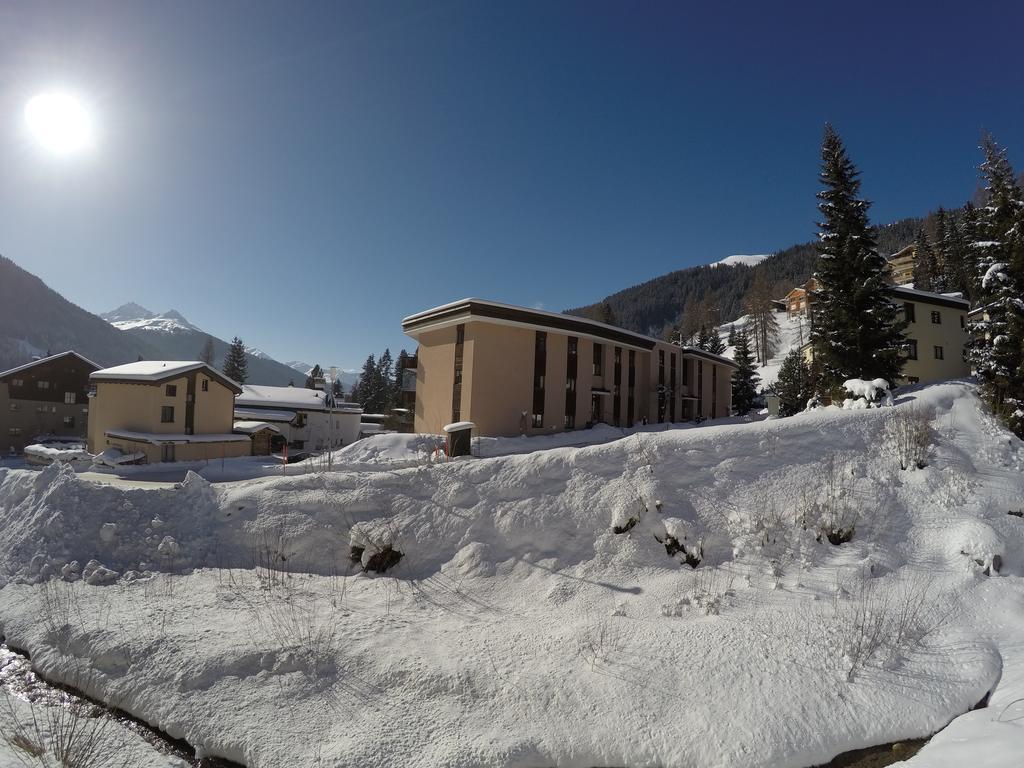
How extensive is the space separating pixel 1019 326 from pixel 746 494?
1390cm

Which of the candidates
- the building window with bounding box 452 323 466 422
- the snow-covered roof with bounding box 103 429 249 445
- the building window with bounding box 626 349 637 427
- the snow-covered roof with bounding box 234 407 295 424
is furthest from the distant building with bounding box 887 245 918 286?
the snow-covered roof with bounding box 103 429 249 445

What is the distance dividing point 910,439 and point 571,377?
26.5 meters

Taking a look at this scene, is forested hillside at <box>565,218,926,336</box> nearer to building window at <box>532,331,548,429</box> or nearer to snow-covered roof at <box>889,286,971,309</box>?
snow-covered roof at <box>889,286,971,309</box>

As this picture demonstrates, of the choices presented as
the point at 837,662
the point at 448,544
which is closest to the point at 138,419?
the point at 448,544

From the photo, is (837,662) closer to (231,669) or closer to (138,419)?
(231,669)

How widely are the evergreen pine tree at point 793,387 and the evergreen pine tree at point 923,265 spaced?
3339 cm

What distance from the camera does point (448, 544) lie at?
11.0 meters

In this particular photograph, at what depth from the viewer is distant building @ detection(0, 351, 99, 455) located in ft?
156

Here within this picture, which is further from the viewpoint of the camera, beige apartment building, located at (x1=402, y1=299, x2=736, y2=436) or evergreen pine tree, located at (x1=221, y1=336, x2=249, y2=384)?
evergreen pine tree, located at (x1=221, y1=336, x2=249, y2=384)

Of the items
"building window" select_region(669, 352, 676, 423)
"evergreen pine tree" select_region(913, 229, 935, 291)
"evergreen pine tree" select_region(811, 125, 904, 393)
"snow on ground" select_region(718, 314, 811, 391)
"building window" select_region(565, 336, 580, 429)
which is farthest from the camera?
"snow on ground" select_region(718, 314, 811, 391)

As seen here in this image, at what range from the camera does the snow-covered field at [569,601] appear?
230 inches

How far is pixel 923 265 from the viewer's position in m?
69.8

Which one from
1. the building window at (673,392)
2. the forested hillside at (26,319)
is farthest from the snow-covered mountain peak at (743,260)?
the forested hillside at (26,319)

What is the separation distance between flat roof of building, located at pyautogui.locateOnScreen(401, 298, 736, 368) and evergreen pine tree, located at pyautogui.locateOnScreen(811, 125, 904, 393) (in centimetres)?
1649
